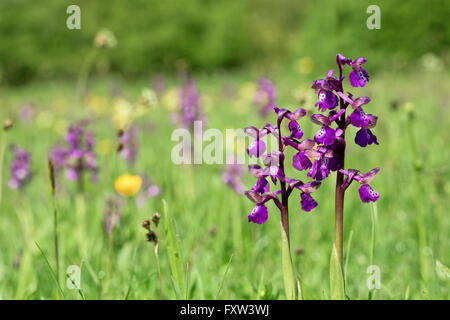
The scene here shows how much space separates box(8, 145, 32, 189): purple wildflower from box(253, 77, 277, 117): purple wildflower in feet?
5.59

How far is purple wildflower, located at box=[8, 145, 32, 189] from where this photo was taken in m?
2.60

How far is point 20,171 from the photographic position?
2.61 meters

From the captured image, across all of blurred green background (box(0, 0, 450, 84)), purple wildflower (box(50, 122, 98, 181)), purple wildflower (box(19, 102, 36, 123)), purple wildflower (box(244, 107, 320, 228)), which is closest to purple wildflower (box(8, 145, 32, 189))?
purple wildflower (box(50, 122, 98, 181))

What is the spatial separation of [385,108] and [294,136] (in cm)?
524

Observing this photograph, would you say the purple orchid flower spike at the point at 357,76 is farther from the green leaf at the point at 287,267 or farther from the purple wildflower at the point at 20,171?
the purple wildflower at the point at 20,171

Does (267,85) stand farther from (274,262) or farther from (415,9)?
(415,9)

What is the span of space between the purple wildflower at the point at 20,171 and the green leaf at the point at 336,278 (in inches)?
82.1

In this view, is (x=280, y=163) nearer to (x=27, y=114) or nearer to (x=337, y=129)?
(x=337, y=129)

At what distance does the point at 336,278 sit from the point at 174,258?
486 millimetres

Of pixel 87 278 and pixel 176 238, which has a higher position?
pixel 176 238

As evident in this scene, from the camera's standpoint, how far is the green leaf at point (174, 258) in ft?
4.16

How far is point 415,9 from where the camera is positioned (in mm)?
16562

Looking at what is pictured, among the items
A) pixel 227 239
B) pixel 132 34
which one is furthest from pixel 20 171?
pixel 132 34

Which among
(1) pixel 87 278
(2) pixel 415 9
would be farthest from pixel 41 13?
(1) pixel 87 278
